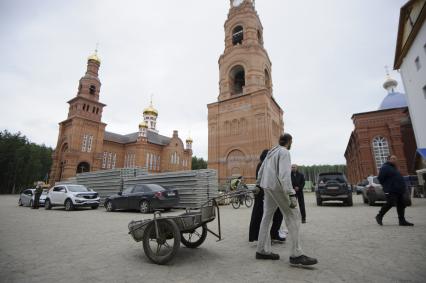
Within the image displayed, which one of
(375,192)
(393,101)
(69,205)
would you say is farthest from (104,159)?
(393,101)

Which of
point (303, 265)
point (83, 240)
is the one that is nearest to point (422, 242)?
point (303, 265)

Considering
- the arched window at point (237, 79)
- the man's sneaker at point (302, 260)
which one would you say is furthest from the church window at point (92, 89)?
the man's sneaker at point (302, 260)

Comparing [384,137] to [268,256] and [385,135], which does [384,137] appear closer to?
[385,135]

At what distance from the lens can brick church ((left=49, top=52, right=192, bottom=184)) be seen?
34312 millimetres

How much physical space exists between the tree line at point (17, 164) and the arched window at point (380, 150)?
54.3 metres

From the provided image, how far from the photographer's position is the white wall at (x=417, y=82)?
1354 centimetres

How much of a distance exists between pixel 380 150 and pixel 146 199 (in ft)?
96.7

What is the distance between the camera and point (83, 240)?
16.1 feet

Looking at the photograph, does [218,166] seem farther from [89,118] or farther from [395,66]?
[89,118]

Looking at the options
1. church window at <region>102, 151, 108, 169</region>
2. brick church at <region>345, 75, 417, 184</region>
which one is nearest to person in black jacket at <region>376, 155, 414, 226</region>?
brick church at <region>345, 75, 417, 184</region>

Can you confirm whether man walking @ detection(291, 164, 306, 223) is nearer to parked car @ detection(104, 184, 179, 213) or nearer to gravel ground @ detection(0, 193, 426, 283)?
gravel ground @ detection(0, 193, 426, 283)

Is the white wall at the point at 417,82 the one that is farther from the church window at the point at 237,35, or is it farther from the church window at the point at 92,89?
the church window at the point at 92,89

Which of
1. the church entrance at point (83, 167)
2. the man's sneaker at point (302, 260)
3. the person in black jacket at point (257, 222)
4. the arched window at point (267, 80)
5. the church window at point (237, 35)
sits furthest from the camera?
the church entrance at point (83, 167)

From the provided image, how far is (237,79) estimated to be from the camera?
30375mm
